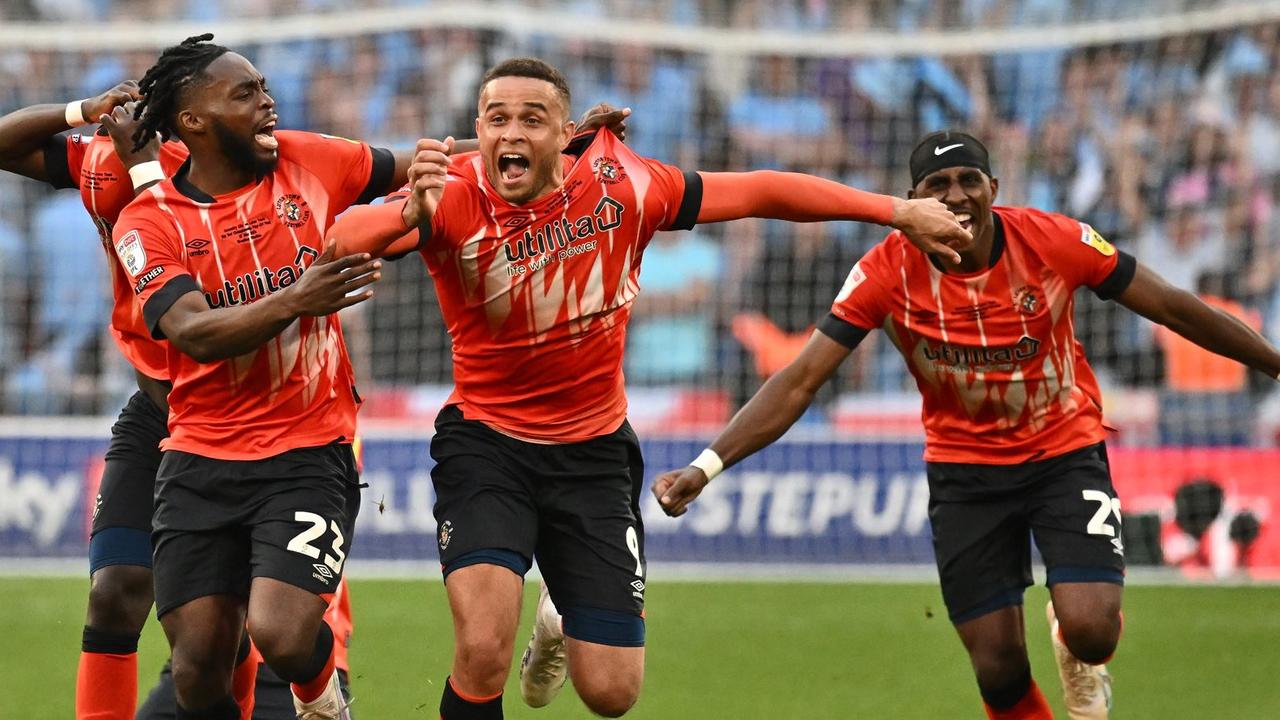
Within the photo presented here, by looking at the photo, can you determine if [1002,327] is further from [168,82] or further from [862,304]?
[168,82]

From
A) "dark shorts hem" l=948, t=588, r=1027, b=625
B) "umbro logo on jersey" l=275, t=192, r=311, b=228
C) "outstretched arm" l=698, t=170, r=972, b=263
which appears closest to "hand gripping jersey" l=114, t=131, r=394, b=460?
"umbro logo on jersey" l=275, t=192, r=311, b=228

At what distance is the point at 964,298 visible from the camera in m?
6.44

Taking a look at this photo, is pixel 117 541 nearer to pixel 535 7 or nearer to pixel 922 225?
pixel 922 225

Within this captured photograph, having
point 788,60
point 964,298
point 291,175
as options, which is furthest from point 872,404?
point 291,175

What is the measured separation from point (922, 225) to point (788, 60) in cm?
913

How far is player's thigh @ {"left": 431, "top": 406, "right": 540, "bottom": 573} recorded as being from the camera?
5.67m

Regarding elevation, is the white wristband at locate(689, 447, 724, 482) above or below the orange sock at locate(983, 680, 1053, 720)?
above

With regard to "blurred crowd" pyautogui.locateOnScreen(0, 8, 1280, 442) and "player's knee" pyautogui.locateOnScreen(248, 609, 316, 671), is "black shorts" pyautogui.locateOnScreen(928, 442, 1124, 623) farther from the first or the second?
"blurred crowd" pyautogui.locateOnScreen(0, 8, 1280, 442)

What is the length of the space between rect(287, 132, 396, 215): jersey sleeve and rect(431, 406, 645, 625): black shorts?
830 mm

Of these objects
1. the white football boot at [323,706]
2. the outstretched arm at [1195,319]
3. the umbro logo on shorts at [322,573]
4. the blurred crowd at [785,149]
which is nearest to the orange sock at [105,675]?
the white football boot at [323,706]

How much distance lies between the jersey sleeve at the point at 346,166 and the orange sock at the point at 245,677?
1550 mm

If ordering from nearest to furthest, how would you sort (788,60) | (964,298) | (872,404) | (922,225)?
(922,225) → (964,298) → (872,404) → (788,60)

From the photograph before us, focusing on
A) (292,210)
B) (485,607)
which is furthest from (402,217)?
(485,607)

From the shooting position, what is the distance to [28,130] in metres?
6.18
